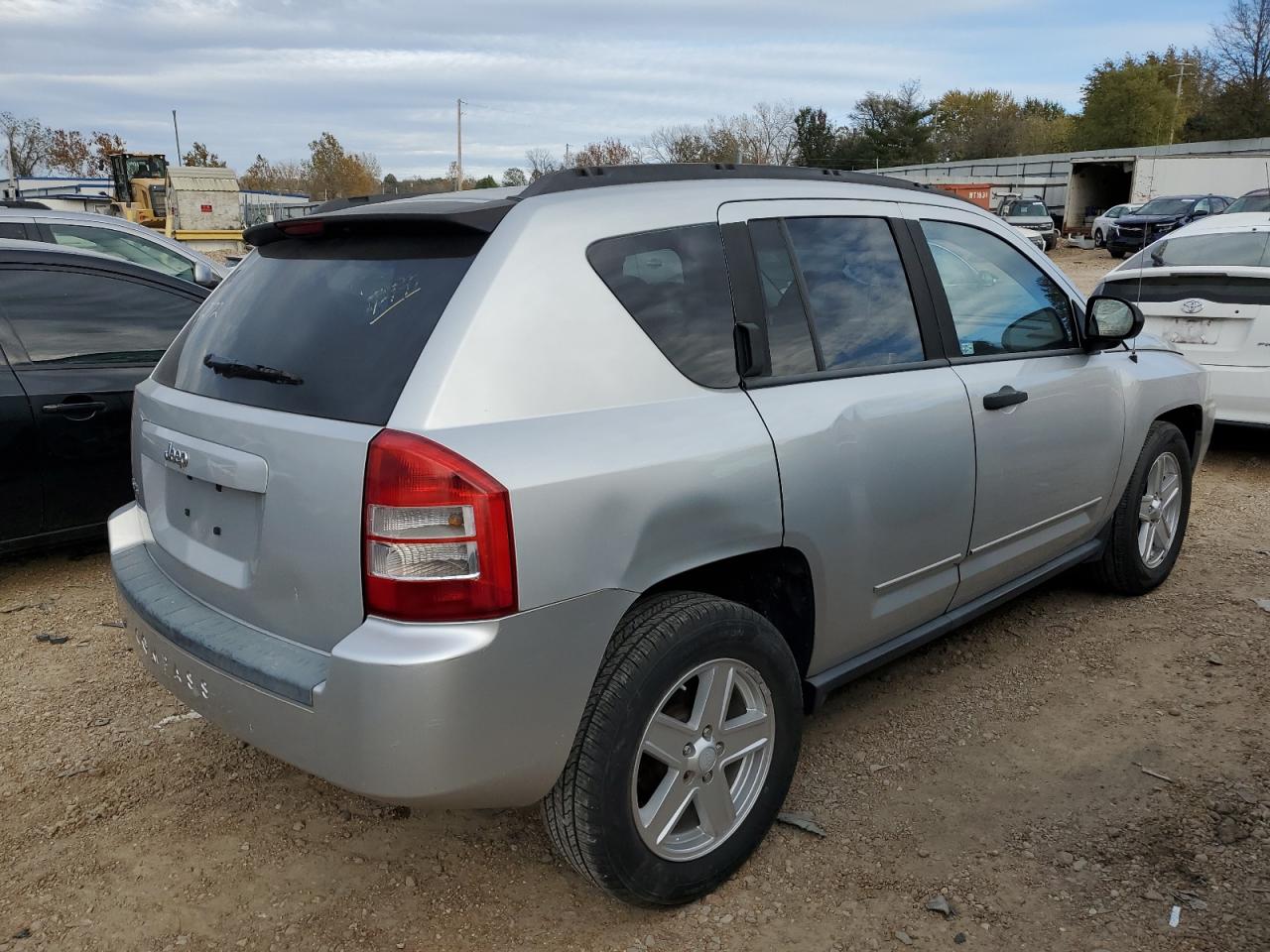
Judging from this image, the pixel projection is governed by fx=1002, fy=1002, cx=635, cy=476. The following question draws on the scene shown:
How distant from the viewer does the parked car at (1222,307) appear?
21.2 feet

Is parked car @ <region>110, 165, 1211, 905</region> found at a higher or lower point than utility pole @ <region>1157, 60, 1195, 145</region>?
lower

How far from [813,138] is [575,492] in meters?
60.0

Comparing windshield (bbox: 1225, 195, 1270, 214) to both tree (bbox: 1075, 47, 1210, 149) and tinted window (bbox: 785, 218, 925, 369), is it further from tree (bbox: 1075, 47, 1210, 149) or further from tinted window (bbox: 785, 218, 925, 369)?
tree (bbox: 1075, 47, 1210, 149)

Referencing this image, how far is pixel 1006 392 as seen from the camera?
341 cm

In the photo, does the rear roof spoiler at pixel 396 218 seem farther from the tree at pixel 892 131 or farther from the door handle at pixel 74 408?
the tree at pixel 892 131

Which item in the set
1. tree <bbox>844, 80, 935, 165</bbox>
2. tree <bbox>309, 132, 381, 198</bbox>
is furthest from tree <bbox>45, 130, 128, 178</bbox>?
tree <bbox>844, 80, 935, 165</bbox>

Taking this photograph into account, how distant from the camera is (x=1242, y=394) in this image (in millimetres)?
6543

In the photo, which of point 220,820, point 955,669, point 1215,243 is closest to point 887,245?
point 955,669

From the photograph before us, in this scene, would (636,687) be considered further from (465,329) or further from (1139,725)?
(1139,725)

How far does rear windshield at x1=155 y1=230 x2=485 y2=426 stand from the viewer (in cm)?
223

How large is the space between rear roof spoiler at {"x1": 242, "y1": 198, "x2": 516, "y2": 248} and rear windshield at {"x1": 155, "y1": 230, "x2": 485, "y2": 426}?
27mm

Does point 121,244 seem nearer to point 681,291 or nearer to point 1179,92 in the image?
point 681,291

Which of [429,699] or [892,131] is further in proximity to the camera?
[892,131]

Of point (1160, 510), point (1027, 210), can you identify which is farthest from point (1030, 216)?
point (1160, 510)
